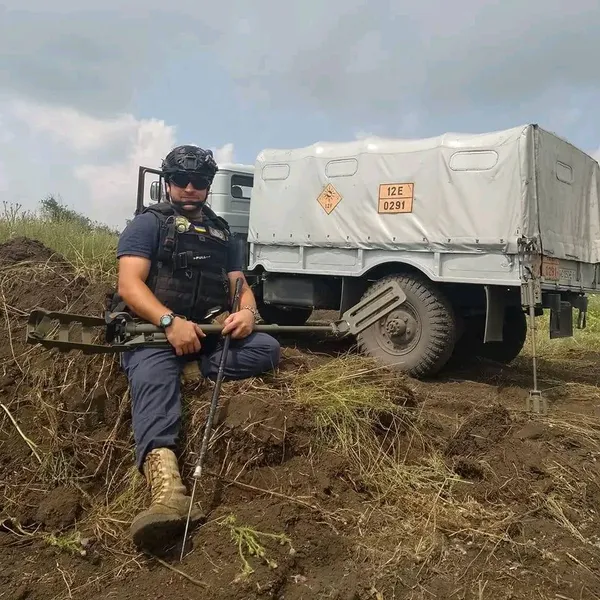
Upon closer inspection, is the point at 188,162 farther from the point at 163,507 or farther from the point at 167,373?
the point at 163,507

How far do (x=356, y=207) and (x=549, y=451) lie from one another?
395 cm

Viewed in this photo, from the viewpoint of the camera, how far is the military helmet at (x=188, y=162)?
3.74m

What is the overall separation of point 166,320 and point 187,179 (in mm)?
938

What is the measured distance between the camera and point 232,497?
9.90 ft

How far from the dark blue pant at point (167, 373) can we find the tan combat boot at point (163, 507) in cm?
9

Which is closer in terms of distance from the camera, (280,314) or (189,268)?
(189,268)

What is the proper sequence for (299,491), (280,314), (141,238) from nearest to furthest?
(299,491), (141,238), (280,314)

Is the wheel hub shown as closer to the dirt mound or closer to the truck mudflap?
the truck mudflap

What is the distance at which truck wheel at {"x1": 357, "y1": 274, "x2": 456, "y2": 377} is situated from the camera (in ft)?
20.9

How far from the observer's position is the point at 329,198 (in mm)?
7285

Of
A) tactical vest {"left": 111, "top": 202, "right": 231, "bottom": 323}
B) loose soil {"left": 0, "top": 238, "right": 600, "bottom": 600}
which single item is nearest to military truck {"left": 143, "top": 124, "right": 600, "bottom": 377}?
loose soil {"left": 0, "top": 238, "right": 600, "bottom": 600}

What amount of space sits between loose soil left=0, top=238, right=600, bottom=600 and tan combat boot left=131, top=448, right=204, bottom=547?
0.28ft

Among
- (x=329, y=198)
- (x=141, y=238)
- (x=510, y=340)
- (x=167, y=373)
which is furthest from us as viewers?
(x=510, y=340)

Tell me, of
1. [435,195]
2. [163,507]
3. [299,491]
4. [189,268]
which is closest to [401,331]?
[435,195]
